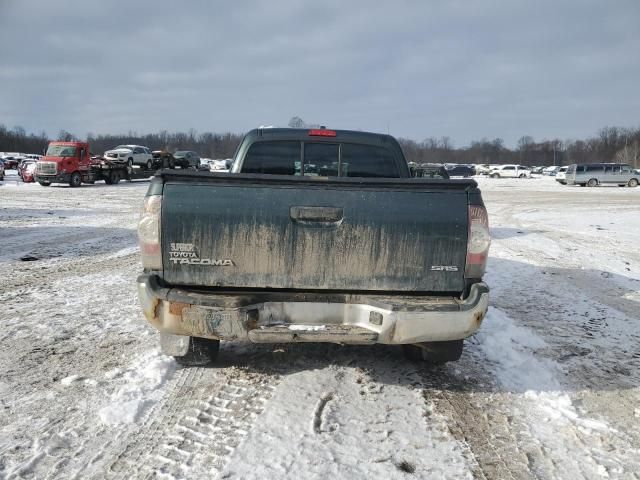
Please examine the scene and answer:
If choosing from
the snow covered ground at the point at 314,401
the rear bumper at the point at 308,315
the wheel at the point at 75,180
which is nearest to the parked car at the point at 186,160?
the wheel at the point at 75,180

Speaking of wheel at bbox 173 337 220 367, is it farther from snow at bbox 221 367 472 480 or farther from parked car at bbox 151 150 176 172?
parked car at bbox 151 150 176 172

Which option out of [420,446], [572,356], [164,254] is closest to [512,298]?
[572,356]

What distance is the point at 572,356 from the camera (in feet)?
13.5

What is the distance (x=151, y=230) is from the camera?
9.46 ft

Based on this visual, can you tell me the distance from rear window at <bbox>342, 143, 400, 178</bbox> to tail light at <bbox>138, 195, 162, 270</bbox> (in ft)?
6.94

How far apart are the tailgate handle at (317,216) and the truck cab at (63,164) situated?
26.9m

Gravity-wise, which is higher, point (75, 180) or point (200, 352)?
point (75, 180)

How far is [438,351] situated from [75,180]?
27634mm

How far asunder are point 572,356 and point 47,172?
28.0 metres

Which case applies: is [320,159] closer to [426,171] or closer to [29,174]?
[426,171]

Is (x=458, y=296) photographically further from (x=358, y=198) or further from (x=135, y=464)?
(x=135, y=464)

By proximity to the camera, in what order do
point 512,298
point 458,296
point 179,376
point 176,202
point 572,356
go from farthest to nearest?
point 512,298 → point 572,356 → point 179,376 → point 458,296 → point 176,202

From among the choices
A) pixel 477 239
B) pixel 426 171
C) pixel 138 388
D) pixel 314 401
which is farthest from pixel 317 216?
pixel 426 171

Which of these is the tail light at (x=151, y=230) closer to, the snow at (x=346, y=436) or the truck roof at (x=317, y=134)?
the snow at (x=346, y=436)
